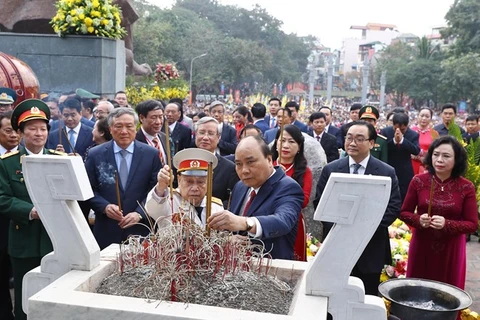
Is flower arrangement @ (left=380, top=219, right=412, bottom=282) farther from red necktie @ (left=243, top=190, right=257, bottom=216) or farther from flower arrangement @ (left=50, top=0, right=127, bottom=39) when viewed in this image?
flower arrangement @ (left=50, top=0, right=127, bottom=39)

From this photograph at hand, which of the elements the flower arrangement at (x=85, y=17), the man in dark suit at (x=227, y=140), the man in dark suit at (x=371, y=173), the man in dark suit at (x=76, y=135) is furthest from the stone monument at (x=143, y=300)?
the flower arrangement at (x=85, y=17)

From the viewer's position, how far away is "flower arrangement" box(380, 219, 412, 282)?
4.70 meters

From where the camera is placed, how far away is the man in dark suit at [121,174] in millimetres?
3609

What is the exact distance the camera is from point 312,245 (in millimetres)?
5035

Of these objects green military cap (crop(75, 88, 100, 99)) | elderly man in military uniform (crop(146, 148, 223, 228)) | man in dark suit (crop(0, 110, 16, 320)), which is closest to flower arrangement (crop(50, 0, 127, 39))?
green military cap (crop(75, 88, 100, 99))

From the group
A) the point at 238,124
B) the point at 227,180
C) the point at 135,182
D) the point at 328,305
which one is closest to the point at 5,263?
the point at 135,182

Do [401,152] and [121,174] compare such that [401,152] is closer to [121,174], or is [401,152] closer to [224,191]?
[224,191]

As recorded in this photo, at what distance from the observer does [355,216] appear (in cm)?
191

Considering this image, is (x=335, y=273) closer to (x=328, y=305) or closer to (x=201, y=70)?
(x=328, y=305)

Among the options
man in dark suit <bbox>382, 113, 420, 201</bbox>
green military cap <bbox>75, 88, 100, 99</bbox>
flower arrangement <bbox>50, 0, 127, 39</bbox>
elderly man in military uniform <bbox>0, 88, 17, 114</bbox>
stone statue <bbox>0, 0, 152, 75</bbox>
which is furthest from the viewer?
stone statue <bbox>0, 0, 152, 75</bbox>

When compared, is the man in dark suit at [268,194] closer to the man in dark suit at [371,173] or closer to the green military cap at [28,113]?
the man in dark suit at [371,173]

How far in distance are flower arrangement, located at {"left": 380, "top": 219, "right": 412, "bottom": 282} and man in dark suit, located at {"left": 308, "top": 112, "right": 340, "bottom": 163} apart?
116 centimetres

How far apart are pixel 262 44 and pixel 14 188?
176 ft

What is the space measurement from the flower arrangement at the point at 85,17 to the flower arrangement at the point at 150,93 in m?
3.43
